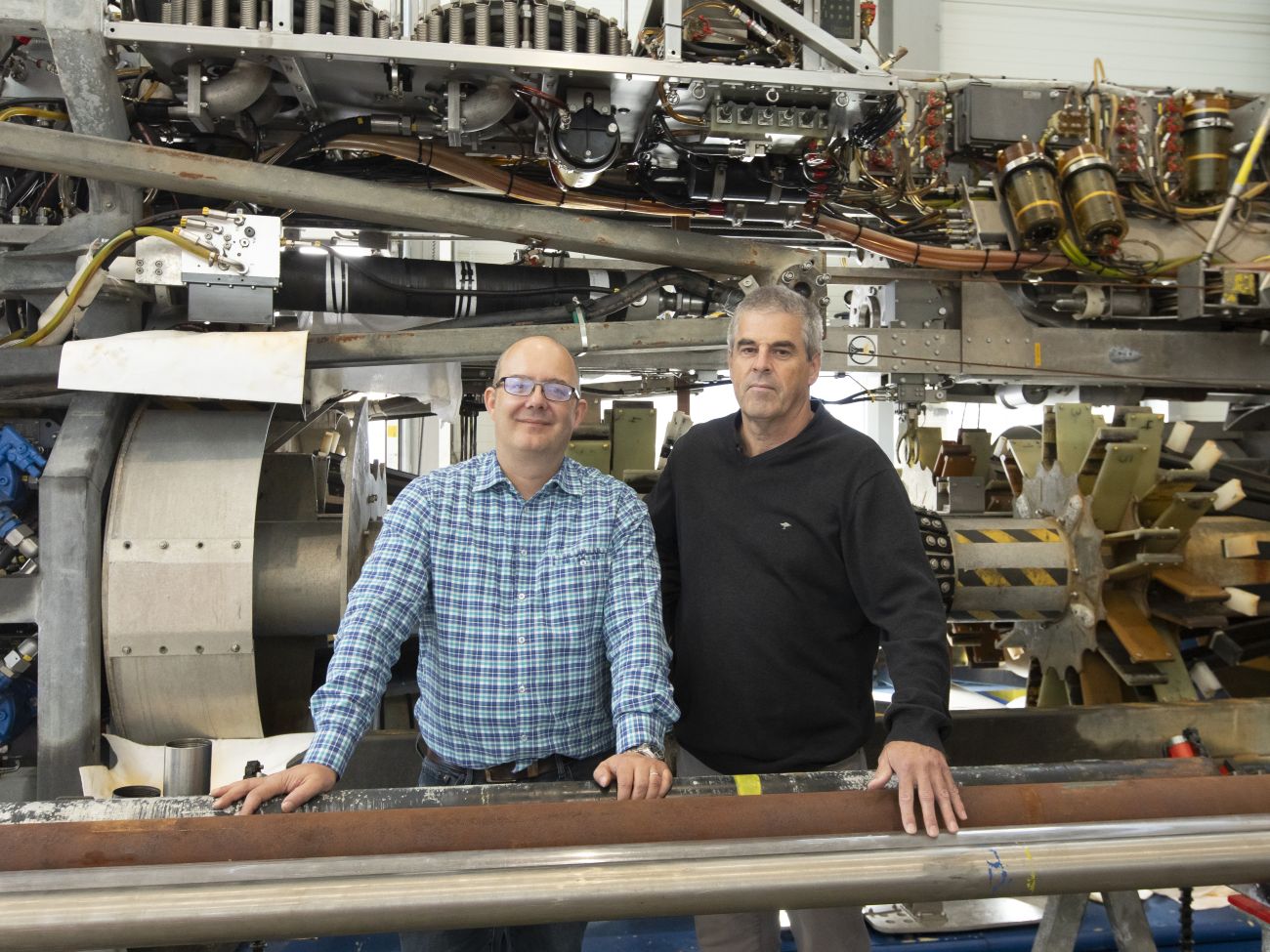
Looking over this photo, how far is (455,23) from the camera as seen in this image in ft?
9.05

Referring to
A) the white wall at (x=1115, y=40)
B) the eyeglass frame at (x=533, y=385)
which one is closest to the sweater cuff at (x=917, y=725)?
the eyeglass frame at (x=533, y=385)

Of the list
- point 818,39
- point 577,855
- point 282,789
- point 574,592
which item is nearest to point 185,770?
point 282,789

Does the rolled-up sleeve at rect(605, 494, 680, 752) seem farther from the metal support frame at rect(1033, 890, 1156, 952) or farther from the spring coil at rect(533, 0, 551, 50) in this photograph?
the spring coil at rect(533, 0, 551, 50)

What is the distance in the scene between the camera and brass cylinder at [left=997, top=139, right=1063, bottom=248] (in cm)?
391

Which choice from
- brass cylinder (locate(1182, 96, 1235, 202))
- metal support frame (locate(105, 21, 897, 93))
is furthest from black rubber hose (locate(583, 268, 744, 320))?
brass cylinder (locate(1182, 96, 1235, 202))

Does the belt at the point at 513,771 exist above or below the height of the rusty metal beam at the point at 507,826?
below

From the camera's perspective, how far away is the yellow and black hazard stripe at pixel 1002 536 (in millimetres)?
3365

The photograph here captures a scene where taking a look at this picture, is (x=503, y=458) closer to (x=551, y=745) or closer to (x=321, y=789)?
(x=551, y=745)

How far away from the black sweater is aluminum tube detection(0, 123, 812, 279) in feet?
3.84

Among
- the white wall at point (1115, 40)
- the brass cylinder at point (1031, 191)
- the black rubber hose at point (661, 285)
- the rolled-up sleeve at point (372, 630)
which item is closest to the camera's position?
the rolled-up sleeve at point (372, 630)

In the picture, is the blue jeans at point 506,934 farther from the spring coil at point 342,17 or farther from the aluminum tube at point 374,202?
the spring coil at point 342,17

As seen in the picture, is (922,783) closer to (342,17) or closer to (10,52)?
(342,17)

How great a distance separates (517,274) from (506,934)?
206cm

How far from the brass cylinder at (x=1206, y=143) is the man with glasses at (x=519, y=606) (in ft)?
11.8
